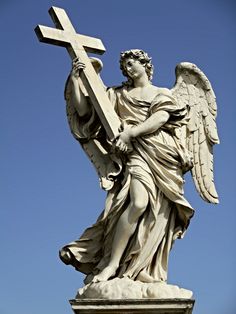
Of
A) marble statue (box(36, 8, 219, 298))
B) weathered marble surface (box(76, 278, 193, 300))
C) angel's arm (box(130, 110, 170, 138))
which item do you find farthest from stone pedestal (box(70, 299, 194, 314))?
angel's arm (box(130, 110, 170, 138))

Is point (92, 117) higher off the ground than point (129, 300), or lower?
higher

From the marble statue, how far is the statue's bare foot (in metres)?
0.01

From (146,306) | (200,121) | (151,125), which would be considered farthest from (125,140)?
(146,306)

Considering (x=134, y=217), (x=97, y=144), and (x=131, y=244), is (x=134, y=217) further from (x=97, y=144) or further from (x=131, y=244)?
(x=97, y=144)

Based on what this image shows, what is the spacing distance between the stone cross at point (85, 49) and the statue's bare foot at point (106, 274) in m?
1.54

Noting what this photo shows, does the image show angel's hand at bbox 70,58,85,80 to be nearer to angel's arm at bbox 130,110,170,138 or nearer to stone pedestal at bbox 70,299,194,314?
angel's arm at bbox 130,110,170,138

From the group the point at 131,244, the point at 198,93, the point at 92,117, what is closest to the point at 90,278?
the point at 131,244

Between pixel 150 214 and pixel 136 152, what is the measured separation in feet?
2.47

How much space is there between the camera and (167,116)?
8.50 meters

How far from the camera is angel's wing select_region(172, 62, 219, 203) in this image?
890cm

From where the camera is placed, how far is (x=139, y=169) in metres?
8.22

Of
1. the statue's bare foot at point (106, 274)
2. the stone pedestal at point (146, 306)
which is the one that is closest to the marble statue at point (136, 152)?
the statue's bare foot at point (106, 274)

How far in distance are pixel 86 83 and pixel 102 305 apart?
281cm

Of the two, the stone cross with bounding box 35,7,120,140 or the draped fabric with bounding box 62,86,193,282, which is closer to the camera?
the draped fabric with bounding box 62,86,193,282
